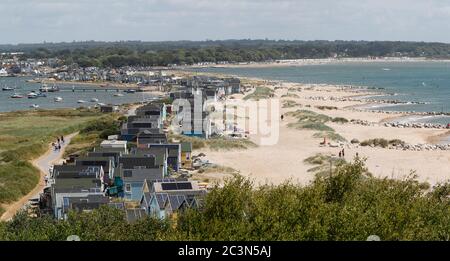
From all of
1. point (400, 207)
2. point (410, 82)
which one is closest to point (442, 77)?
point (410, 82)

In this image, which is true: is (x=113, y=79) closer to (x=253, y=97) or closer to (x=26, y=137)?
(x=253, y=97)

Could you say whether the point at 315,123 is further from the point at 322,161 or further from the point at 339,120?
the point at 322,161

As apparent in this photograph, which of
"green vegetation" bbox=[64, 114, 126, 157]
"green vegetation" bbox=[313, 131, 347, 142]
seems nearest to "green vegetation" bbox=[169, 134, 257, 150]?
"green vegetation" bbox=[64, 114, 126, 157]

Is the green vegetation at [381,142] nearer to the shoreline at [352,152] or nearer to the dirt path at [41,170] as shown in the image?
the shoreline at [352,152]

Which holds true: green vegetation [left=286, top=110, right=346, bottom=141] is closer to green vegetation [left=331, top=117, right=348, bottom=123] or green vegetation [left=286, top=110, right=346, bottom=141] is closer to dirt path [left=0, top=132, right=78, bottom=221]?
green vegetation [left=331, top=117, right=348, bottom=123]
